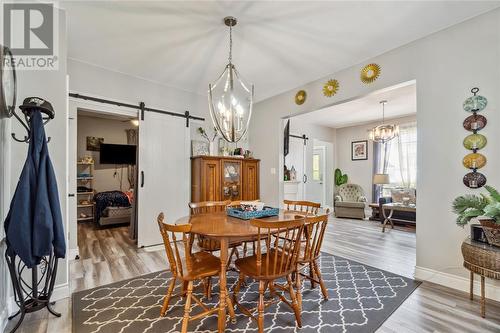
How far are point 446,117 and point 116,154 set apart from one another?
6798 millimetres

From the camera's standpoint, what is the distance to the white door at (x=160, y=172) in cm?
375

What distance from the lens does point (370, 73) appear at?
9.96ft

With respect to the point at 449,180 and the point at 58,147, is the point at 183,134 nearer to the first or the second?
the point at 58,147

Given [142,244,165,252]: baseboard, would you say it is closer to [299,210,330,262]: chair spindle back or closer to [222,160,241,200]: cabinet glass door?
[222,160,241,200]: cabinet glass door

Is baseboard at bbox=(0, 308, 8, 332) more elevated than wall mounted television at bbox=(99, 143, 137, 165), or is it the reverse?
wall mounted television at bbox=(99, 143, 137, 165)

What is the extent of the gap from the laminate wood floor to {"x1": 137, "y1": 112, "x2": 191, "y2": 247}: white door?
19.4 inches

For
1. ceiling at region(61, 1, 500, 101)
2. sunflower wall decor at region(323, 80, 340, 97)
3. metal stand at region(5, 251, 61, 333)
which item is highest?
ceiling at region(61, 1, 500, 101)

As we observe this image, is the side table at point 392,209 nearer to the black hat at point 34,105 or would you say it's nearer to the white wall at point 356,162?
the white wall at point 356,162

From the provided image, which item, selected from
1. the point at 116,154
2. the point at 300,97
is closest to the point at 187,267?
the point at 300,97

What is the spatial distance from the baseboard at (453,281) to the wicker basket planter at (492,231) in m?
0.60

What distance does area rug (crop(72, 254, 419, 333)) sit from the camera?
179cm

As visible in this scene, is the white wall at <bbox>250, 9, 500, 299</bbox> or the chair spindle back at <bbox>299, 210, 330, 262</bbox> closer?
the chair spindle back at <bbox>299, 210, 330, 262</bbox>

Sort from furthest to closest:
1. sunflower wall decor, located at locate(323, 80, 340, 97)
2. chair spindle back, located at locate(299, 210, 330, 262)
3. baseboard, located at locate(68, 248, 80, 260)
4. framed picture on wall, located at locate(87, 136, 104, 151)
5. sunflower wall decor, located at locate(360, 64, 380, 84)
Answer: framed picture on wall, located at locate(87, 136, 104, 151) → sunflower wall decor, located at locate(323, 80, 340, 97) → baseboard, located at locate(68, 248, 80, 260) → sunflower wall decor, located at locate(360, 64, 380, 84) → chair spindle back, located at locate(299, 210, 330, 262)

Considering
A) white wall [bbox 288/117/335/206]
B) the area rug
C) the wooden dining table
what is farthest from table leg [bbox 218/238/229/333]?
white wall [bbox 288/117/335/206]
